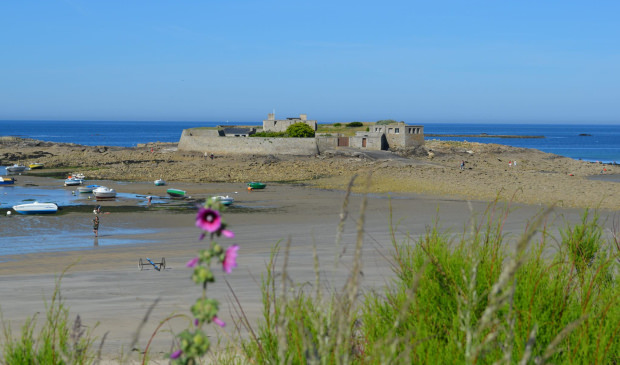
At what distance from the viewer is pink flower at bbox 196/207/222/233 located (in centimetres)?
237

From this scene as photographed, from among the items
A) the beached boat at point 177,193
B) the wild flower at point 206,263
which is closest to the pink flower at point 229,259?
the wild flower at point 206,263

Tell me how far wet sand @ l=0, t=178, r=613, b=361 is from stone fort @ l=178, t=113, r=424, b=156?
19780 mm

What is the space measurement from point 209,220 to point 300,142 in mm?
50091

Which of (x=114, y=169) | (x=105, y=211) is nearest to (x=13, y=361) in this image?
(x=105, y=211)

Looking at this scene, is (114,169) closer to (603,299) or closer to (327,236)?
(327,236)

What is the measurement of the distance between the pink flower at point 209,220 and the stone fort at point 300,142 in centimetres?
4942

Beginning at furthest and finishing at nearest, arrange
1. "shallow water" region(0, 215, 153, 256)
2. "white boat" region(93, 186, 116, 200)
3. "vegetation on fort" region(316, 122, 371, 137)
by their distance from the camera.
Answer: "vegetation on fort" region(316, 122, 371, 137) < "white boat" region(93, 186, 116, 200) < "shallow water" region(0, 215, 153, 256)

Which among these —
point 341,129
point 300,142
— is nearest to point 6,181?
point 300,142

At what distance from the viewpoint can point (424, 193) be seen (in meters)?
32.8

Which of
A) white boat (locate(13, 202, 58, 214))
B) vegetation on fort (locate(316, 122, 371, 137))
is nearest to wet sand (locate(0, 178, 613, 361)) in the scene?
white boat (locate(13, 202, 58, 214))

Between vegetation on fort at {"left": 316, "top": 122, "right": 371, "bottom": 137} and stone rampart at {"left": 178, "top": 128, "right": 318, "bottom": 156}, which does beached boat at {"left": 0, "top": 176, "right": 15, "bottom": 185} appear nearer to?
stone rampart at {"left": 178, "top": 128, "right": 318, "bottom": 156}

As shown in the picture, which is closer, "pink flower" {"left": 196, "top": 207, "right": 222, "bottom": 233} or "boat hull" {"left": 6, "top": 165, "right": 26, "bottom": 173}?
"pink flower" {"left": 196, "top": 207, "right": 222, "bottom": 233}

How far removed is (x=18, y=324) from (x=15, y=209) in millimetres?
18347

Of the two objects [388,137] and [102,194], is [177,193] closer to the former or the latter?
[102,194]
